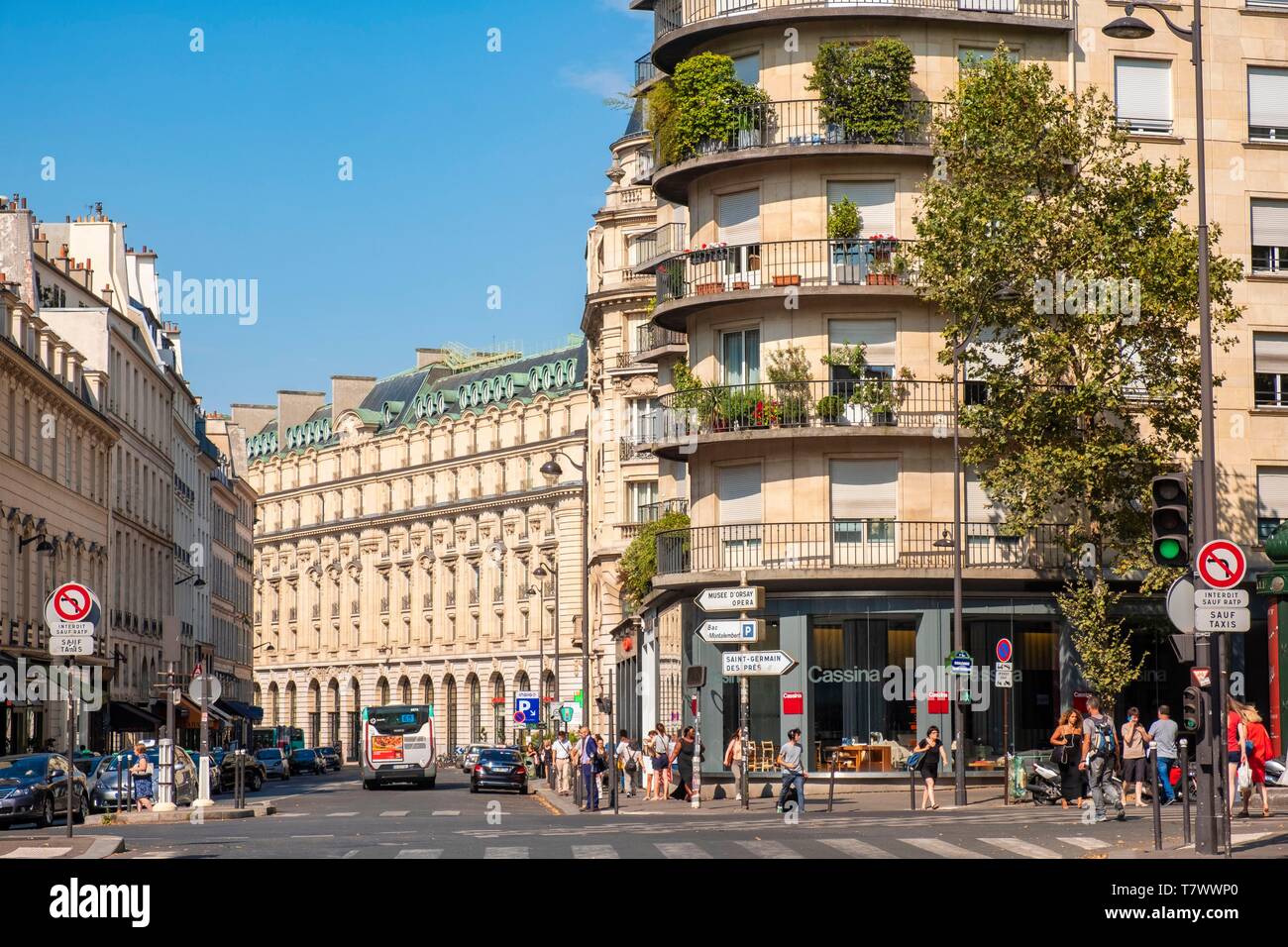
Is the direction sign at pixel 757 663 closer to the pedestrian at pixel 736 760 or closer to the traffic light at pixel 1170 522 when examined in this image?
the pedestrian at pixel 736 760

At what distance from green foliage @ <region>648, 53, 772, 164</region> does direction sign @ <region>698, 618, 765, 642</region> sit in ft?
37.6

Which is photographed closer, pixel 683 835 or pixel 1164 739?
pixel 683 835

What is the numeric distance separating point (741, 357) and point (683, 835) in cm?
1856

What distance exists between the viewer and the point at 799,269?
44.2 m

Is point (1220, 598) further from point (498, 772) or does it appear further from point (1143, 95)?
point (498, 772)

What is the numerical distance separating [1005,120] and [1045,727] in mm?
12823

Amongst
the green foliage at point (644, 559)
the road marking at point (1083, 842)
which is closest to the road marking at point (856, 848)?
the road marking at point (1083, 842)

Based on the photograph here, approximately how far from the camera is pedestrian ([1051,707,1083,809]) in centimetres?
3678

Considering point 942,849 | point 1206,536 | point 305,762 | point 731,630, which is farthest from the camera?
point 305,762

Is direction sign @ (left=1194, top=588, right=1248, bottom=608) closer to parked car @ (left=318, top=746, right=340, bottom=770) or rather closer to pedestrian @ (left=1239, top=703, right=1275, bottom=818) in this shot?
pedestrian @ (left=1239, top=703, right=1275, bottom=818)

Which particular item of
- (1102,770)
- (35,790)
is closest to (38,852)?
(35,790)

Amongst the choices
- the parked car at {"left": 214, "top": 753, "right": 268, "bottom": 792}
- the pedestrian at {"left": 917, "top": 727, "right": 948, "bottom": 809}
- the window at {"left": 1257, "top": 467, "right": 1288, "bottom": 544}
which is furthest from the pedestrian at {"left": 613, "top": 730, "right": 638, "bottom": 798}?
the window at {"left": 1257, "top": 467, "right": 1288, "bottom": 544}

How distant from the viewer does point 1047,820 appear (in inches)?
1246
